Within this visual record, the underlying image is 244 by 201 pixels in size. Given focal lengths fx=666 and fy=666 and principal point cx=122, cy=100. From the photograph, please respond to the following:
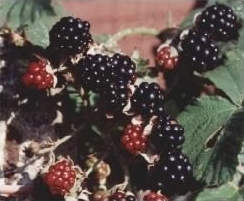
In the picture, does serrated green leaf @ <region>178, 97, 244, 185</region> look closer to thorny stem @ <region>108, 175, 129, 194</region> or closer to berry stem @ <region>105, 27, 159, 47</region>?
thorny stem @ <region>108, 175, 129, 194</region>

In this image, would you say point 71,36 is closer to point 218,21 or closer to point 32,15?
point 32,15

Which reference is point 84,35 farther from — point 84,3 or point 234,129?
point 84,3

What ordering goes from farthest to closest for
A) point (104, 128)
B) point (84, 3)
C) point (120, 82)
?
point (84, 3) → point (104, 128) → point (120, 82)

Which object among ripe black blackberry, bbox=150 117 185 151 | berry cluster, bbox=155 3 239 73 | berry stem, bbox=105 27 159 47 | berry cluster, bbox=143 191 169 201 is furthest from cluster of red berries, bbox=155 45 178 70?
berry cluster, bbox=143 191 169 201

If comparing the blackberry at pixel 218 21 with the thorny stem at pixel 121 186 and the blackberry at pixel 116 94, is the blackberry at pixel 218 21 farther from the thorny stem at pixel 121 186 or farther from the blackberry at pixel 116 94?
the thorny stem at pixel 121 186

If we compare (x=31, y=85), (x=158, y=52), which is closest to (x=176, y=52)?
(x=158, y=52)

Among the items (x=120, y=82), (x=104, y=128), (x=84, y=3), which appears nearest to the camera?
(x=120, y=82)
